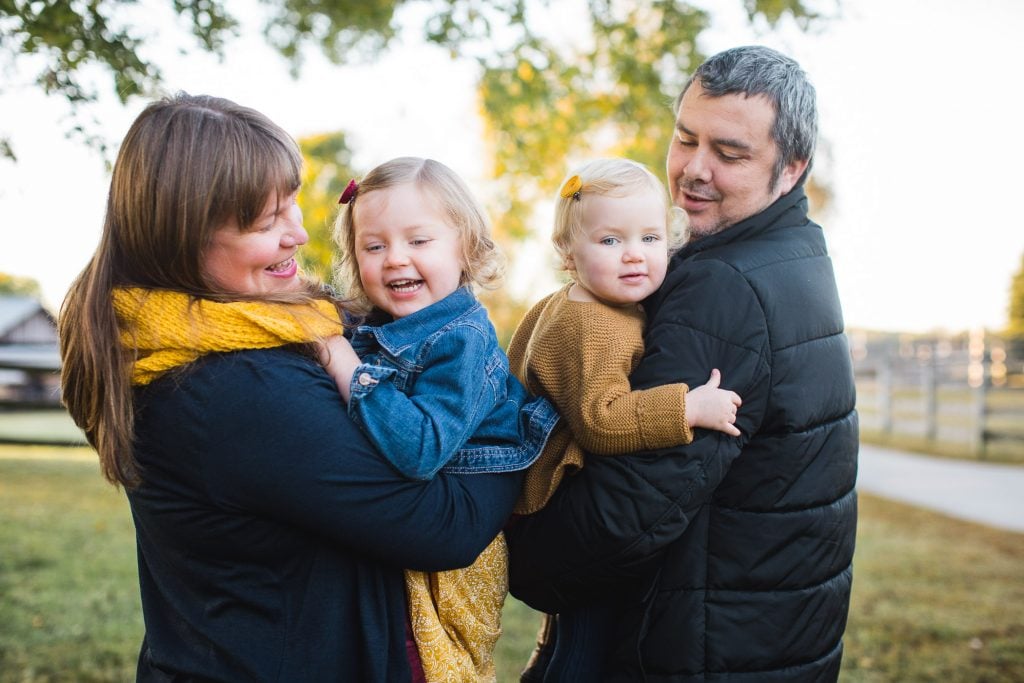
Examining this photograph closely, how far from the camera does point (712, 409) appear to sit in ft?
6.28

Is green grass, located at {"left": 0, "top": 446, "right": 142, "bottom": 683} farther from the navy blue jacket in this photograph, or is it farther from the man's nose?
the man's nose

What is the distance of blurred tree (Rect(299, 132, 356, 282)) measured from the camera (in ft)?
12.3

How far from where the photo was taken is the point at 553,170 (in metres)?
9.86

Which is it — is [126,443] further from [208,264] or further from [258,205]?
[258,205]

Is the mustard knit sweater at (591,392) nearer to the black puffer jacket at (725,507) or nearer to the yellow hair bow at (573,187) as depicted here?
the black puffer jacket at (725,507)

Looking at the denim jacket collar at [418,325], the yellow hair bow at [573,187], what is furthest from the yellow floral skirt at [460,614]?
the yellow hair bow at [573,187]

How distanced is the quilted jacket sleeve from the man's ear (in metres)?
0.53

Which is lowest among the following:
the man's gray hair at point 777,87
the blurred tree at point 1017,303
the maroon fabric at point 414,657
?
the blurred tree at point 1017,303

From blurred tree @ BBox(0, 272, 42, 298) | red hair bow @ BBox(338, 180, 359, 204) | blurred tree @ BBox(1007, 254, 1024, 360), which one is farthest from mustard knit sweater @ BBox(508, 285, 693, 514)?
blurred tree @ BBox(1007, 254, 1024, 360)

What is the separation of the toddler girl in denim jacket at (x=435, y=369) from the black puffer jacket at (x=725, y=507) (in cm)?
18

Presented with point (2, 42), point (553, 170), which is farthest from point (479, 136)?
point (2, 42)

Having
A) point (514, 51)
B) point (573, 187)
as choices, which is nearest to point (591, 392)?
point (573, 187)

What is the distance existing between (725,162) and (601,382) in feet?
2.68

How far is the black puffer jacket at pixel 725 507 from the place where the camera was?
194 centimetres
